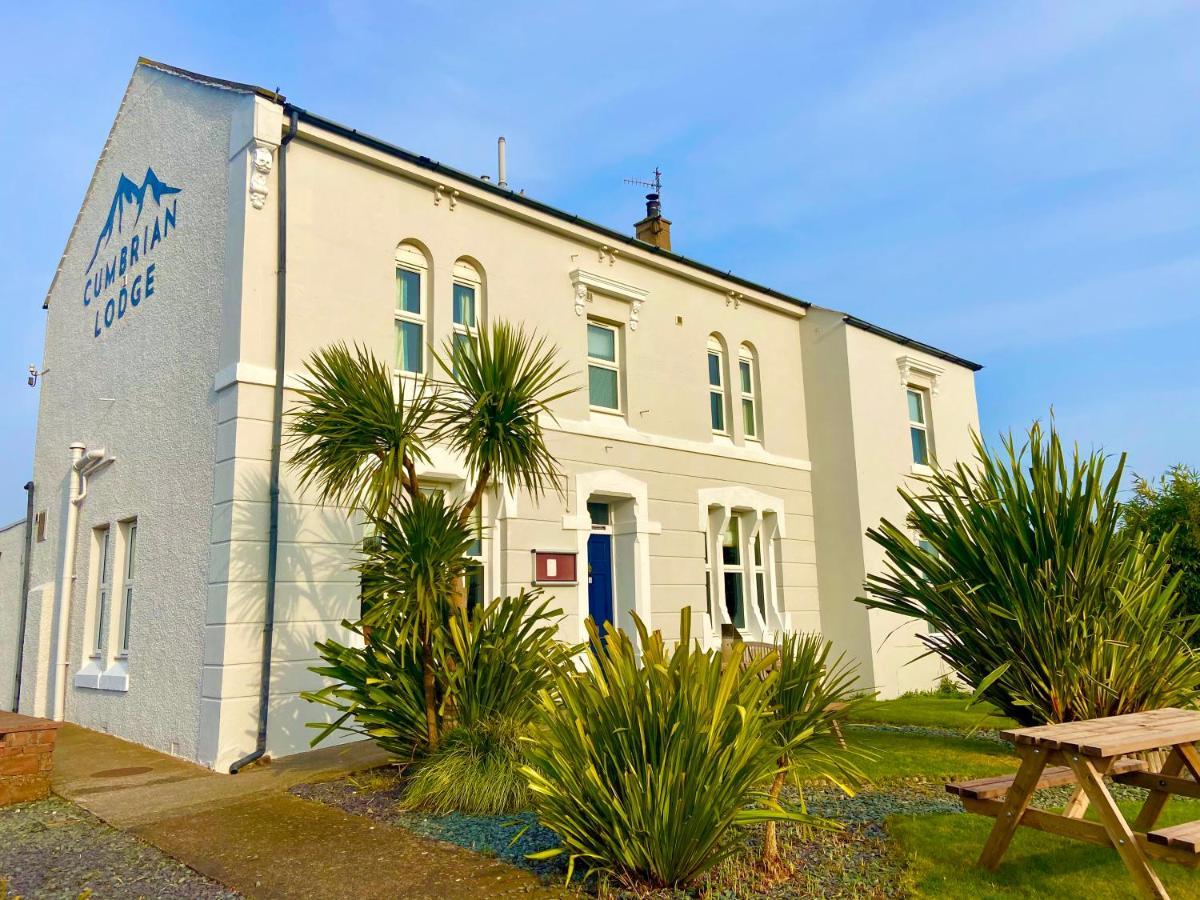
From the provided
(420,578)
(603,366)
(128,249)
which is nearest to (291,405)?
(420,578)

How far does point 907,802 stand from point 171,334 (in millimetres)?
8725

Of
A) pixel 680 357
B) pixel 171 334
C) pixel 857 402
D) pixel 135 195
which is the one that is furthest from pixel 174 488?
pixel 857 402

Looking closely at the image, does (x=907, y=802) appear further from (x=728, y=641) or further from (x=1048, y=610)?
(x=728, y=641)

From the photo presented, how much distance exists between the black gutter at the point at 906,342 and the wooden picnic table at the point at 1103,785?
1089 cm

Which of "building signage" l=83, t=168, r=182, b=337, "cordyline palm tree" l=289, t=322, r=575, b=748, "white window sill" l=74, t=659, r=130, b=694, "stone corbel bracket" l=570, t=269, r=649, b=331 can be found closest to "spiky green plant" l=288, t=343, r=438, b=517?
"cordyline palm tree" l=289, t=322, r=575, b=748

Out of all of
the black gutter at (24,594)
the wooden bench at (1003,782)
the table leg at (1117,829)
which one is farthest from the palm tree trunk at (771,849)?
the black gutter at (24,594)

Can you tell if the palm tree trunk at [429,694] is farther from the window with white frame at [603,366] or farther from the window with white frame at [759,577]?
the window with white frame at [759,577]

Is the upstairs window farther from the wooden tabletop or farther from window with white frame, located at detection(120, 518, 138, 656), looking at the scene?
window with white frame, located at detection(120, 518, 138, 656)

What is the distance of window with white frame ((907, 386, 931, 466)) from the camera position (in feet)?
54.6

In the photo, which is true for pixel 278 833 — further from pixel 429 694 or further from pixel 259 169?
pixel 259 169

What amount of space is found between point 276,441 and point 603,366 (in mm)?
5129

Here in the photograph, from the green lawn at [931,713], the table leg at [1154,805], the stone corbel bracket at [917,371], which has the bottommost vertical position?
the green lawn at [931,713]

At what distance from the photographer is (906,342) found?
1639 cm

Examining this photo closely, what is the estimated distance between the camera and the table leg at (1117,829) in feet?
12.7
